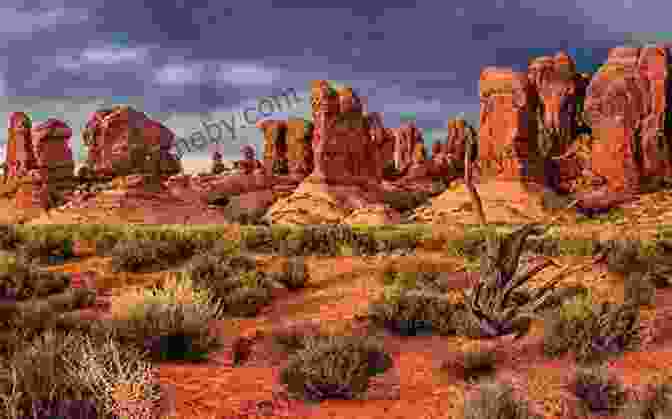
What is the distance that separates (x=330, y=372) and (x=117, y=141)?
58.4m

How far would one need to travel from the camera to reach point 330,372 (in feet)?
17.5

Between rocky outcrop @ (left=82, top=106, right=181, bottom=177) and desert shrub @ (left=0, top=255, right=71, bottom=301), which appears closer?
desert shrub @ (left=0, top=255, right=71, bottom=301)

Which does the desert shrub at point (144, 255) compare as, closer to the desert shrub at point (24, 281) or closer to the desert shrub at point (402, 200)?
the desert shrub at point (24, 281)

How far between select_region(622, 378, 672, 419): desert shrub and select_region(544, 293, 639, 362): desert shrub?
2.22m

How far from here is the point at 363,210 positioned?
123 feet

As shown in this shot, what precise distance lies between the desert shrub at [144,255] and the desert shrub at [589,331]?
1085 cm

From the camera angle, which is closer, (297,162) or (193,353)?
(193,353)

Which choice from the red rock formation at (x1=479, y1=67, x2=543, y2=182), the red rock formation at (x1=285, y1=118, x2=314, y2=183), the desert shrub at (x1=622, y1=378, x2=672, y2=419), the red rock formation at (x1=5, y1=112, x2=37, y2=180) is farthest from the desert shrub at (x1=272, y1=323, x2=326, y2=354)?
the red rock formation at (x1=285, y1=118, x2=314, y2=183)

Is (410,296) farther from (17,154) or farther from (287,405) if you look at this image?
(17,154)

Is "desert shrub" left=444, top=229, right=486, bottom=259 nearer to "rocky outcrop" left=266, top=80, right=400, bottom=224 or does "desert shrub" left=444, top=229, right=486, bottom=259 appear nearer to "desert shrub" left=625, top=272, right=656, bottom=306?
"desert shrub" left=625, top=272, right=656, bottom=306

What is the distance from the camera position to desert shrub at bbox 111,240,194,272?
14781 mm

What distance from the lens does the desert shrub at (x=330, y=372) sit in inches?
211

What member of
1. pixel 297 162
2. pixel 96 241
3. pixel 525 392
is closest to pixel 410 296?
pixel 525 392

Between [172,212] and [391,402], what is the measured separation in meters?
31.3
